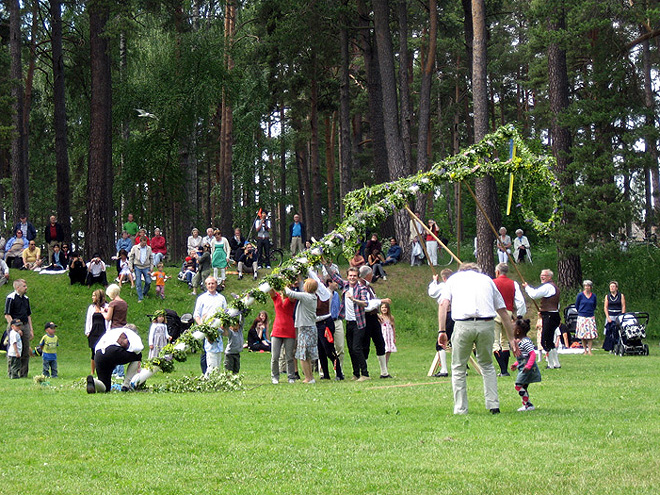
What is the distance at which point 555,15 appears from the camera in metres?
24.8

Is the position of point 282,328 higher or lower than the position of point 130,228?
lower

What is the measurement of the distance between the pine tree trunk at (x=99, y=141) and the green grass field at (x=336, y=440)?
16268 millimetres

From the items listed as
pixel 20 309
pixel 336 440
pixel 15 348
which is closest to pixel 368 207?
pixel 20 309

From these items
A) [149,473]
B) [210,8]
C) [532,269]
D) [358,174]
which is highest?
[210,8]

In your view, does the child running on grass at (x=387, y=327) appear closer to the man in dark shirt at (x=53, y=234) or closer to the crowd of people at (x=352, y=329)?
the crowd of people at (x=352, y=329)

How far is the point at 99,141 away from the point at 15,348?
1419cm

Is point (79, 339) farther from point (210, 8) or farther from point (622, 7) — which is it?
point (210, 8)

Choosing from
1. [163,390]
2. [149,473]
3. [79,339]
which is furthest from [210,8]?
[149,473]

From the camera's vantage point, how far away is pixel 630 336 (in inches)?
763

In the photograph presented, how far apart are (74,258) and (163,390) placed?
1548cm

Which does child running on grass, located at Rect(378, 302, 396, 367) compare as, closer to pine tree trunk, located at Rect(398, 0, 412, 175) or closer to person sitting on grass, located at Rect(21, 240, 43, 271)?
pine tree trunk, located at Rect(398, 0, 412, 175)

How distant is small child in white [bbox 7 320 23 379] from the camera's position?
15359 millimetres

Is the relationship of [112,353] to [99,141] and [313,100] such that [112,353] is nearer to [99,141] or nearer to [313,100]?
[99,141]

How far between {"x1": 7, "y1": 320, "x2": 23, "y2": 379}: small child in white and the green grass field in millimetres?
2600
